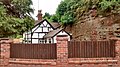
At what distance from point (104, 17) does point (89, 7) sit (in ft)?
9.66

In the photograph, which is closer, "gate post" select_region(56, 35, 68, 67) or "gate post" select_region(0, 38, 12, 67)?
"gate post" select_region(56, 35, 68, 67)

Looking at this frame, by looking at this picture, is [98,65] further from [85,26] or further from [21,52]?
[85,26]

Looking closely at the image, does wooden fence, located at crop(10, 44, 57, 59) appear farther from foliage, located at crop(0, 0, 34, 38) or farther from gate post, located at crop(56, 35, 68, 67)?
foliage, located at crop(0, 0, 34, 38)

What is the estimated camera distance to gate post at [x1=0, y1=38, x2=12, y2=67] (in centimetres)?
1078

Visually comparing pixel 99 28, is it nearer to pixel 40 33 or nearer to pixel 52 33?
pixel 52 33

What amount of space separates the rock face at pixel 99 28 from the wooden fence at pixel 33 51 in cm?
960

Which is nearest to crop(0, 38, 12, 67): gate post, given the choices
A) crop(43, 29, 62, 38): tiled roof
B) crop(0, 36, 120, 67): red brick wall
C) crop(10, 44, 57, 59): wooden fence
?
crop(0, 36, 120, 67): red brick wall

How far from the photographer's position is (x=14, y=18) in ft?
68.5

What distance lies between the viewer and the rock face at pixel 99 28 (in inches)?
754

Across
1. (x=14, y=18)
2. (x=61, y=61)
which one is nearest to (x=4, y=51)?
(x=61, y=61)

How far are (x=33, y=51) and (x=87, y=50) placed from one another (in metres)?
2.55

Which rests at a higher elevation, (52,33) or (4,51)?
(52,33)

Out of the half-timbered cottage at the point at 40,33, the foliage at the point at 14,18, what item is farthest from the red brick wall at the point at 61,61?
the half-timbered cottage at the point at 40,33

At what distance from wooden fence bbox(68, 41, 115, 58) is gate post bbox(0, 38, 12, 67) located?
9.55 ft
